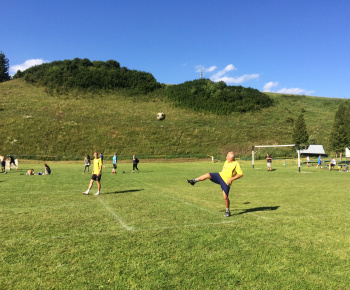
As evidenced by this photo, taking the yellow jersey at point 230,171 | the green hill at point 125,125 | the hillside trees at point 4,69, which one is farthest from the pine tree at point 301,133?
the hillside trees at point 4,69

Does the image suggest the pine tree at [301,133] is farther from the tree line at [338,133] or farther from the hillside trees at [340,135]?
the hillside trees at [340,135]

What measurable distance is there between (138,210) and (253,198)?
5445mm

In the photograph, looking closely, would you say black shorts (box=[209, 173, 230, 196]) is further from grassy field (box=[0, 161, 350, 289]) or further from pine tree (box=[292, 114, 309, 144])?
pine tree (box=[292, 114, 309, 144])

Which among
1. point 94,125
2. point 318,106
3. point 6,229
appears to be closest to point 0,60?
point 94,125

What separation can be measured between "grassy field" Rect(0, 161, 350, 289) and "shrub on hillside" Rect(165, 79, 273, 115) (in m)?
65.6

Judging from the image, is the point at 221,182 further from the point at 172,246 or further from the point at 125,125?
the point at 125,125

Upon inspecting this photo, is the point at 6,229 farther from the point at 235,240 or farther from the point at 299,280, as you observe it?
the point at 299,280

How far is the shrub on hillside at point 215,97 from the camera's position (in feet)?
247

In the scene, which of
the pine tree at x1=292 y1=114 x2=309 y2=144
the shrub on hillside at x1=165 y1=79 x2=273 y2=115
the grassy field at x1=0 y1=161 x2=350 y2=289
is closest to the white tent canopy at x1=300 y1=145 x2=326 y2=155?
the pine tree at x1=292 y1=114 x2=309 y2=144

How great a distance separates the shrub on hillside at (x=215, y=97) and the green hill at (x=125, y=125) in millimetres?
2468

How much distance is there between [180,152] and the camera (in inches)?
2101

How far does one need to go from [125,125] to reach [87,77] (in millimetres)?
29008

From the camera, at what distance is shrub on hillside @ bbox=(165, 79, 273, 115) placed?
75312 mm

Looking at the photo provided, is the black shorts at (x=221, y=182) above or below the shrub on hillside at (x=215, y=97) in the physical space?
below
